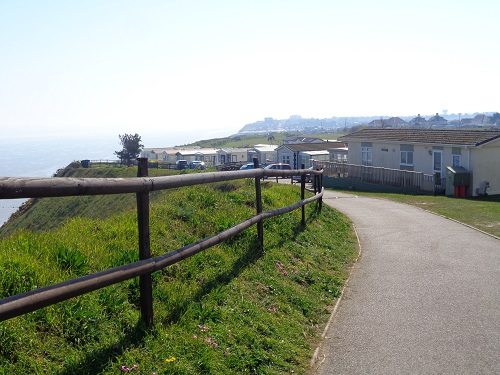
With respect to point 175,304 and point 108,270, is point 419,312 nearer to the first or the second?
point 175,304

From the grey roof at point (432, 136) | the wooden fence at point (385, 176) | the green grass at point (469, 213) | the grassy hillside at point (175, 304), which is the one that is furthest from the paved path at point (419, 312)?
the grey roof at point (432, 136)

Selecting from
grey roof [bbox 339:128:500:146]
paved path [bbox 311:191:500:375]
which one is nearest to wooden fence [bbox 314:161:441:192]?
grey roof [bbox 339:128:500:146]

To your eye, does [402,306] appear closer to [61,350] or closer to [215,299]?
[215,299]

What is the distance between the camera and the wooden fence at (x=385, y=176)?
35.8m

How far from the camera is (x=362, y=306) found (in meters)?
8.12

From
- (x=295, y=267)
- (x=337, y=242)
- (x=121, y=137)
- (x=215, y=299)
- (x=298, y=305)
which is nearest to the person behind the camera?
(x=215, y=299)

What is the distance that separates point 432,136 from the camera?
3922 cm

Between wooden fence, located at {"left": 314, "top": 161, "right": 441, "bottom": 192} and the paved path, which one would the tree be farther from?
the paved path

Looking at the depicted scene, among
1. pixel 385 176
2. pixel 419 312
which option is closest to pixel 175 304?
pixel 419 312

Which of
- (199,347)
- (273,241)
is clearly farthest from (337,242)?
(199,347)

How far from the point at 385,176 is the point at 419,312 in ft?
106

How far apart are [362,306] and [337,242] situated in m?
4.77

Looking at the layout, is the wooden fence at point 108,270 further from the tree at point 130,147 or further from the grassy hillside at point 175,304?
the tree at point 130,147

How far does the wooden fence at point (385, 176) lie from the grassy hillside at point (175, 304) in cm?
2347
